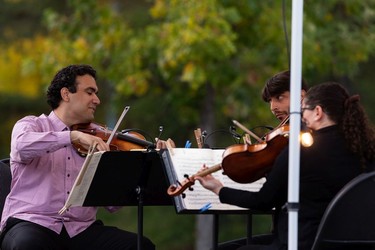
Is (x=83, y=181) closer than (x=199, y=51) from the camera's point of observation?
Yes

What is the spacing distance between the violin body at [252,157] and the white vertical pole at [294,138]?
0.26 m

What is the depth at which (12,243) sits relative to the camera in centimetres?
544

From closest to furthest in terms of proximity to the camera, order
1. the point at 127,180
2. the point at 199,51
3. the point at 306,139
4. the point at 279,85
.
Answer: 1. the point at 306,139
2. the point at 127,180
3. the point at 279,85
4. the point at 199,51

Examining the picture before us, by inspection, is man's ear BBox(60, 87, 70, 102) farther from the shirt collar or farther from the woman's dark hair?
the woman's dark hair

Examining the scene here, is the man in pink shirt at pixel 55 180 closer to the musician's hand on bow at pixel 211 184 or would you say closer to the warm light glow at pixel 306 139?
the musician's hand on bow at pixel 211 184

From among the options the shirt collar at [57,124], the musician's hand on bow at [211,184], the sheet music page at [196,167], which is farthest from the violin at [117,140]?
the musician's hand on bow at [211,184]

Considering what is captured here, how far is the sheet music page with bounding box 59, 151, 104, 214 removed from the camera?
518cm

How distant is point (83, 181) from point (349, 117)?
54.8 inches

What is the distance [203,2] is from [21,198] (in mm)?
5007

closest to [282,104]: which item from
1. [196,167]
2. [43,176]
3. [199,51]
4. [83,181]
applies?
[196,167]

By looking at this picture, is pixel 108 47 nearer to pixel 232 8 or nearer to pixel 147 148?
pixel 232 8

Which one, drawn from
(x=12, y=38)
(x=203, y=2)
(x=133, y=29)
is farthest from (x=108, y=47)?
(x=12, y=38)

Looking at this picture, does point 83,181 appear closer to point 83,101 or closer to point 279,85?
point 83,101

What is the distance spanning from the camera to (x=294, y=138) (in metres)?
4.49
